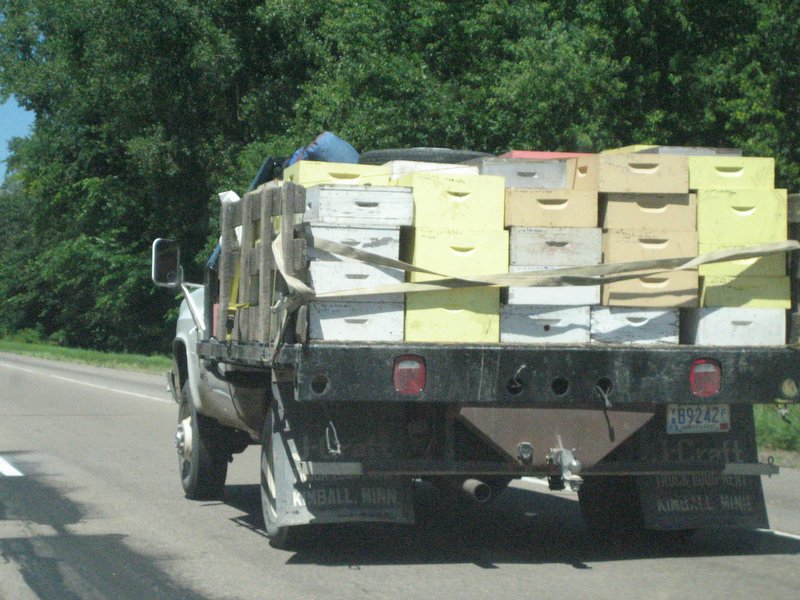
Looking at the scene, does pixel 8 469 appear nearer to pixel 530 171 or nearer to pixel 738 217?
pixel 530 171

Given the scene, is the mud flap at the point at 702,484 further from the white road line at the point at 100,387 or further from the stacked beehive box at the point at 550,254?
the white road line at the point at 100,387

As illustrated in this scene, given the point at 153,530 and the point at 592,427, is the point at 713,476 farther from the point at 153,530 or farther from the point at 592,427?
the point at 153,530

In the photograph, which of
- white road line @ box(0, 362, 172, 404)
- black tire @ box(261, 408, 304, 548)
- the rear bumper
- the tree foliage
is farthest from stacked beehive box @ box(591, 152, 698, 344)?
the tree foliage

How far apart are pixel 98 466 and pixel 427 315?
20.7 ft

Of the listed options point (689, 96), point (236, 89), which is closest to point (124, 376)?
point (236, 89)

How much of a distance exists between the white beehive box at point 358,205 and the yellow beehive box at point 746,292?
1800 mm

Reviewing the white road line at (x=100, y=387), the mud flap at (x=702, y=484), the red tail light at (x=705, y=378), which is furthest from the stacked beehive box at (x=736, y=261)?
the white road line at (x=100, y=387)

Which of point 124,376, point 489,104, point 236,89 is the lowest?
point 124,376

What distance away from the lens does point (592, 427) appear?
22.1 ft

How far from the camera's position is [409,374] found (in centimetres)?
648

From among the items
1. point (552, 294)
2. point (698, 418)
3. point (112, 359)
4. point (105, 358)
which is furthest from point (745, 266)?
point (105, 358)

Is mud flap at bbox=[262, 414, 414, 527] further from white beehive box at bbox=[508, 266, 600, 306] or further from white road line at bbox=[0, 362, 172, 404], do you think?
white road line at bbox=[0, 362, 172, 404]

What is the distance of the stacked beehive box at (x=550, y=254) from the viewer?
6.76 m

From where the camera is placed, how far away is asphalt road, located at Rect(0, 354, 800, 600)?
6449 millimetres
